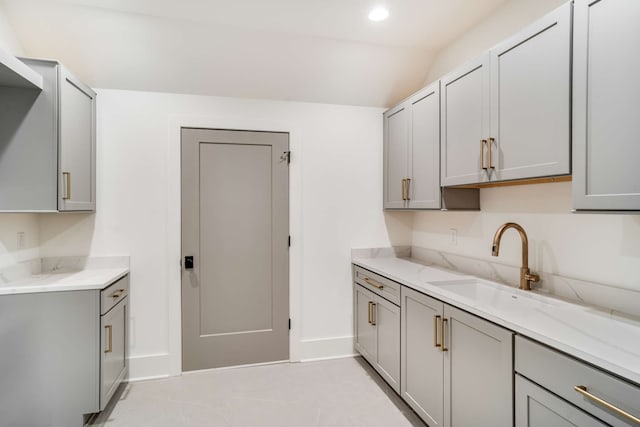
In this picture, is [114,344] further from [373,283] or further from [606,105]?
[606,105]

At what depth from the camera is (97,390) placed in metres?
2.16

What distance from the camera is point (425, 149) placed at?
2.63m

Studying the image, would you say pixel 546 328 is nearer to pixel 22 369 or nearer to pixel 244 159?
pixel 244 159

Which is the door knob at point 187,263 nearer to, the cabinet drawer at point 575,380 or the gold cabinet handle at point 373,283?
the gold cabinet handle at point 373,283

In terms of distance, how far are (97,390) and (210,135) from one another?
2043mm

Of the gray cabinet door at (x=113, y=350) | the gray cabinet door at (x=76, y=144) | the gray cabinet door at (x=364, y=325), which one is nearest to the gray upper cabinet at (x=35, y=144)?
the gray cabinet door at (x=76, y=144)

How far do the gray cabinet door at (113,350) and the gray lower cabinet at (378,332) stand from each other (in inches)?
76.4

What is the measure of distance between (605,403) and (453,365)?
80cm

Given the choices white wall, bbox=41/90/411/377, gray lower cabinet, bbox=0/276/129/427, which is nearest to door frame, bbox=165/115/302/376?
white wall, bbox=41/90/411/377

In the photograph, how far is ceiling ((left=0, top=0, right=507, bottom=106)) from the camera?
235cm

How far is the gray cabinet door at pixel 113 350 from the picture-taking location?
220 cm

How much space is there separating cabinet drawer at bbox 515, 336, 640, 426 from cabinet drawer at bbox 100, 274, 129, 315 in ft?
7.84

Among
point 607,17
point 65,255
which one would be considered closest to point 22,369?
point 65,255

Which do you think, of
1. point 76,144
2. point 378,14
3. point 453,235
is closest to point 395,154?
point 453,235
